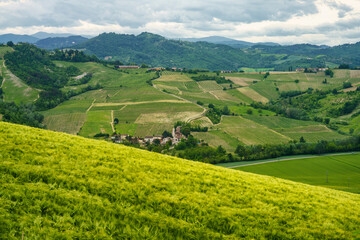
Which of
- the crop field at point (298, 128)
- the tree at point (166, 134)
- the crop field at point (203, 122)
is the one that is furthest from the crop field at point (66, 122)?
the crop field at point (298, 128)

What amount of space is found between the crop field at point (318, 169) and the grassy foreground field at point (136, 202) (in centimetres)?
5114

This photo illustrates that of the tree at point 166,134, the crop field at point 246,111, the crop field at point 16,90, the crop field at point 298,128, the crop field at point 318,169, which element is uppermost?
the crop field at point 16,90

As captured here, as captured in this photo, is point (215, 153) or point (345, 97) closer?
point (215, 153)

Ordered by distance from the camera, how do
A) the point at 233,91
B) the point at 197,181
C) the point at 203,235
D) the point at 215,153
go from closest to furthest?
the point at 203,235, the point at 197,181, the point at 215,153, the point at 233,91

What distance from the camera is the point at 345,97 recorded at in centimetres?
17275

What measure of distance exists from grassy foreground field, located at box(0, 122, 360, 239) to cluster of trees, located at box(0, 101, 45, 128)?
94.9 metres

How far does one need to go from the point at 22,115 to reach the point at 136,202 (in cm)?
12120

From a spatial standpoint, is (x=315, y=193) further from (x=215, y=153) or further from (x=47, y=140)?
(x=215, y=153)

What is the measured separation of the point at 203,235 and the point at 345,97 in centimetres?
20153

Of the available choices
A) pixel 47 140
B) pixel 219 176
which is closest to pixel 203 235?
pixel 219 176

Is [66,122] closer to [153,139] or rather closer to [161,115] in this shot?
[161,115]

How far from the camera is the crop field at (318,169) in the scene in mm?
60375

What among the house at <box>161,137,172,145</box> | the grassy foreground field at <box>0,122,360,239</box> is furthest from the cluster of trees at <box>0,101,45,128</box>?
Result: the grassy foreground field at <box>0,122,360,239</box>

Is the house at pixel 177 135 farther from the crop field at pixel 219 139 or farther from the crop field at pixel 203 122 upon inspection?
the crop field at pixel 203 122
